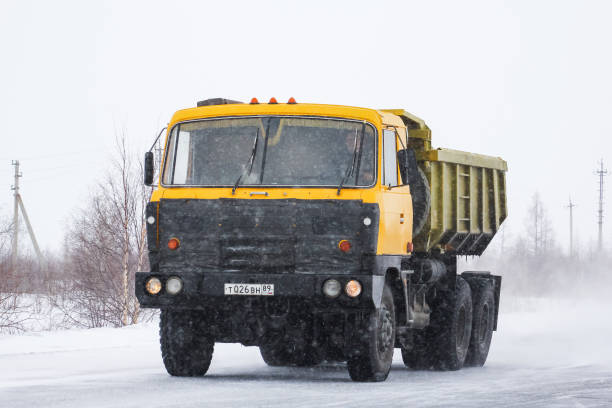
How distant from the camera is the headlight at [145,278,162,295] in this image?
11383mm

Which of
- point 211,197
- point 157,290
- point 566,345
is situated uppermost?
point 211,197

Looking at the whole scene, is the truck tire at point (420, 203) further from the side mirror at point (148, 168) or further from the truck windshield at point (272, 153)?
the side mirror at point (148, 168)

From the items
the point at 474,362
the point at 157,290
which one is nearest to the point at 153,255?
the point at 157,290

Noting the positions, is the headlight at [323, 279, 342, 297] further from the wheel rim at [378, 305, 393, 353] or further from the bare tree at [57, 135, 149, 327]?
the bare tree at [57, 135, 149, 327]

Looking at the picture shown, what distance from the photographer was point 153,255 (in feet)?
37.7

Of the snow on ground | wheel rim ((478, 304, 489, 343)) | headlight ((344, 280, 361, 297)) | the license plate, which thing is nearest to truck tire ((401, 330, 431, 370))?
the snow on ground

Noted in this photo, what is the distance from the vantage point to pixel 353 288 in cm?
1098

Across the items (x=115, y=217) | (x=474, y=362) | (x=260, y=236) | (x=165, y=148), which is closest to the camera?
(x=260, y=236)

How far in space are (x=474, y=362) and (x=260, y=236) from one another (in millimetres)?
6080

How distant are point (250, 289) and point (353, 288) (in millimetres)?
1040

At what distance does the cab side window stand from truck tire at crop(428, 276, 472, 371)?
3.68 metres

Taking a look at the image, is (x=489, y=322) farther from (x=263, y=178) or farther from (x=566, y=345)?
(x=263, y=178)

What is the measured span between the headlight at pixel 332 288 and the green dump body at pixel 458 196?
317 cm

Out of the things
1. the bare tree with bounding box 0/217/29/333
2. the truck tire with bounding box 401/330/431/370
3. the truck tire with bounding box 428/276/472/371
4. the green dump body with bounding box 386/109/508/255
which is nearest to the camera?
the green dump body with bounding box 386/109/508/255
